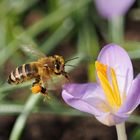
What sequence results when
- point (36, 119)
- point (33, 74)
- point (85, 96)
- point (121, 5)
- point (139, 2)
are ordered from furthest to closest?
point (139, 2) < point (36, 119) < point (121, 5) < point (33, 74) < point (85, 96)

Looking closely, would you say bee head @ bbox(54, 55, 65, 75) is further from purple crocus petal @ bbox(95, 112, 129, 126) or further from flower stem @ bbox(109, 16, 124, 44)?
flower stem @ bbox(109, 16, 124, 44)

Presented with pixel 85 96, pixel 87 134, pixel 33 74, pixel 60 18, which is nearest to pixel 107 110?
pixel 85 96

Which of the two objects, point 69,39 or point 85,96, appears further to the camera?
point 69,39

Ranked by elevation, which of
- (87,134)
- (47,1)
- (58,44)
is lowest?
(87,134)

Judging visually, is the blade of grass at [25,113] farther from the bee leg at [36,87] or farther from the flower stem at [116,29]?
the flower stem at [116,29]

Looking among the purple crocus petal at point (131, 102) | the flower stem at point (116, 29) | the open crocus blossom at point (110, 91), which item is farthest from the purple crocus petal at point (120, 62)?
the flower stem at point (116, 29)

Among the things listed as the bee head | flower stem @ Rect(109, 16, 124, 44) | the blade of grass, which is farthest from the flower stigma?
flower stem @ Rect(109, 16, 124, 44)

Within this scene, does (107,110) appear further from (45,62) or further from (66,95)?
(45,62)

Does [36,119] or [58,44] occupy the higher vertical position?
[58,44]
